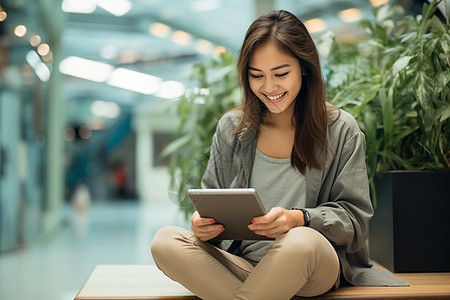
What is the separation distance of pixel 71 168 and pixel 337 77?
57.2 feet

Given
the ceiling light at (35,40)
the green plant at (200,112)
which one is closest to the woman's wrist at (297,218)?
the green plant at (200,112)

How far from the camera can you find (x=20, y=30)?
551cm

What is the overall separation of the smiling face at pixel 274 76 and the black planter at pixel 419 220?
64cm

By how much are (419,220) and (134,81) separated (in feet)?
38.4

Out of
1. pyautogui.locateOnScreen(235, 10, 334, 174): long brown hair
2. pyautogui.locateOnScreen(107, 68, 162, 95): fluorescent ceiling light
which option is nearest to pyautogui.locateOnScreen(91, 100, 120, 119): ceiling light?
pyautogui.locateOnScreen(107, 68, 162, 95): fluorescent ceiling light

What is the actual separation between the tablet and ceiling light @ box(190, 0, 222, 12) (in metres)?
6.05

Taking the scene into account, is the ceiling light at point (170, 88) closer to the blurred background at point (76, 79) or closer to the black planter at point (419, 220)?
the blurred background at point (76, 79)

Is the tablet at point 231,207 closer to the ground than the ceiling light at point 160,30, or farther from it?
closer to the ground

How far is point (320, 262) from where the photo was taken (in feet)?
4.57

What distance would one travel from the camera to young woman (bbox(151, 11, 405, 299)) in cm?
139

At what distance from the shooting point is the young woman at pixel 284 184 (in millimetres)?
1386

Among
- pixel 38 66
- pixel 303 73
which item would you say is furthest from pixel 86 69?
pixel 303 73

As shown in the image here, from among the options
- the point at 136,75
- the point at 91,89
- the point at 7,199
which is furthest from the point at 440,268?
the point at 91,89

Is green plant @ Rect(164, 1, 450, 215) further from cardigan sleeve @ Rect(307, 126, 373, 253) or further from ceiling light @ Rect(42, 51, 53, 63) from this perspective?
ceiling light @ Rect(42, 51, 53, 63)
